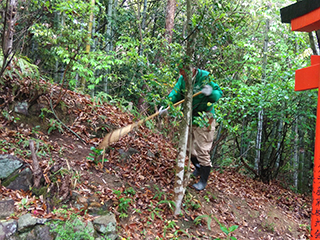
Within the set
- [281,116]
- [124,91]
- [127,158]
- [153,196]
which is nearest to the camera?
[153,196]

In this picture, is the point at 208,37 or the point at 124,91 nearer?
the point at 208,37

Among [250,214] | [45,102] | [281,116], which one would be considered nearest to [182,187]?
[250,214]

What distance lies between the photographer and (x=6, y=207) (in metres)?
2.76

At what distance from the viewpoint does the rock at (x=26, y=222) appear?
103 inches

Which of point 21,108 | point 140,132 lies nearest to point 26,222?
point 21,108

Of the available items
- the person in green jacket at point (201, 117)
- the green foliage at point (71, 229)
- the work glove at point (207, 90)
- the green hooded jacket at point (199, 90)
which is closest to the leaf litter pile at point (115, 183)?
the green foliage at point (71, 229)

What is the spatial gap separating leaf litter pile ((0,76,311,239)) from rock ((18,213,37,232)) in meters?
0.12

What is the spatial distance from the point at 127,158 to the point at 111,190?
3.14 feet

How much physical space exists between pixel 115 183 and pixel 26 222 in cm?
140

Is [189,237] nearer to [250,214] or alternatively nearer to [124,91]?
[250,214]

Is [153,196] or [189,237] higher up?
[153,196]

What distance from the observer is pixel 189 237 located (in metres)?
3.28

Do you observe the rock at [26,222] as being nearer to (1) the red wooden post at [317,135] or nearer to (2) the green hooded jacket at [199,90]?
(2) the green hooded jacket at [199,90]

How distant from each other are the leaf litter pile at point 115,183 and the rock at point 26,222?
0.40 ft
